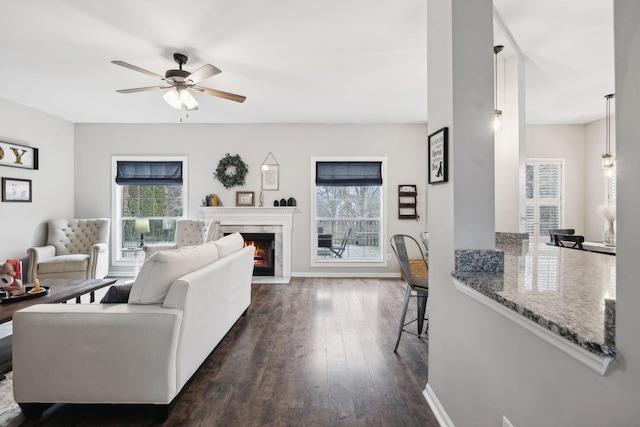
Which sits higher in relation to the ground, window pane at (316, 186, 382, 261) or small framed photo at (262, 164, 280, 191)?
small framed photo at (262, 164, 280, 191)

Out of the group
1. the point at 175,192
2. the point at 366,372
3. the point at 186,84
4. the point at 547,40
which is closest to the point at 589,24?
the point at 547,40

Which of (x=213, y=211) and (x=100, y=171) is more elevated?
(x=100, y=171)

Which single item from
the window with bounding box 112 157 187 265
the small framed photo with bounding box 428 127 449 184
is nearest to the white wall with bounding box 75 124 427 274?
the window with bounding box 112 157 187 265

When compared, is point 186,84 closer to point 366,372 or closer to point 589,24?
point 366,372

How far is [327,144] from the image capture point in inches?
230

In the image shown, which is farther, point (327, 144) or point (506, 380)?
point (327, 144)

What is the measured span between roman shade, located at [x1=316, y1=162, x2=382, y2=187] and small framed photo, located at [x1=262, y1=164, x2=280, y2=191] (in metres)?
0.74

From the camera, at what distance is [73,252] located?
17.3 ft

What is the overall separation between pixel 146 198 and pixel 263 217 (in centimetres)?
225

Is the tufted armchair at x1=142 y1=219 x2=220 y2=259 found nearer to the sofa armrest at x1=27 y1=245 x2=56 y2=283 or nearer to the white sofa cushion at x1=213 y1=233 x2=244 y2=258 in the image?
the sofa armrest at x1=27 y1=245 x2=56 y2=283

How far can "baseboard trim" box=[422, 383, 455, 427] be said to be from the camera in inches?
70.7

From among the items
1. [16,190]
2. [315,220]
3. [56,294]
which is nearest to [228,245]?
[56,294]

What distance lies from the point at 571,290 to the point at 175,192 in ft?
19.7

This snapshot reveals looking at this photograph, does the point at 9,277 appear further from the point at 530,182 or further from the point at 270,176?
the point at 530,182
